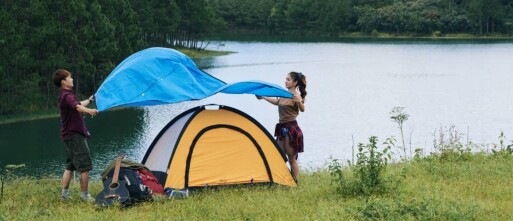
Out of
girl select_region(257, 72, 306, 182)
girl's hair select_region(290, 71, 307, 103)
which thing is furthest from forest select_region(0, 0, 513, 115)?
girl's hair select_region(290, 71, 307, 103)

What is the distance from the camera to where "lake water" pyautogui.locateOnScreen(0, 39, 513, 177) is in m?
26.7

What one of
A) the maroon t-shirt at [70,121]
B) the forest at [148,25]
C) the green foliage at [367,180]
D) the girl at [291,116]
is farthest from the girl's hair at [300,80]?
the forest at [148,25]

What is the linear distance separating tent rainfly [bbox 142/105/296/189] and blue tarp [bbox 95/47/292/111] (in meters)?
0.36

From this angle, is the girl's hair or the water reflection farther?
the water reflection

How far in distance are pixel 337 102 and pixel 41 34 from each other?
726 inches

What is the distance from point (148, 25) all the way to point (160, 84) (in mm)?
58849

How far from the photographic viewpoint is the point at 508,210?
7.87 metres

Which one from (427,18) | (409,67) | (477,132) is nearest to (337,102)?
(477,132)

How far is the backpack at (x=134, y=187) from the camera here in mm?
8742

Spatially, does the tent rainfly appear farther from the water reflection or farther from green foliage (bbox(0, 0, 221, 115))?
green foliage (bbox(0, 0, 221, 115))

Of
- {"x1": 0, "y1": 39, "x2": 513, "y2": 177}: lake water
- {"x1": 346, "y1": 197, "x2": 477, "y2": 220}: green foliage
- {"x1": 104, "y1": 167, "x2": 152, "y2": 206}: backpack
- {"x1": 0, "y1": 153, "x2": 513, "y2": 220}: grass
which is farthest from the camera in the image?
{"x1": 0, "y1": 39, "x2": 513, "y2": 177}: lake water

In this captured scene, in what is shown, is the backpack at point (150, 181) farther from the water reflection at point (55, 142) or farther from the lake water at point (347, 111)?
the water reflection at point (55, 142)

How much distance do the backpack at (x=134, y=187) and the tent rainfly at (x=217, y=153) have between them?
27.4 inches

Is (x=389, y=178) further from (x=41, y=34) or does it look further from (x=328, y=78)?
(x=328, y=78)
